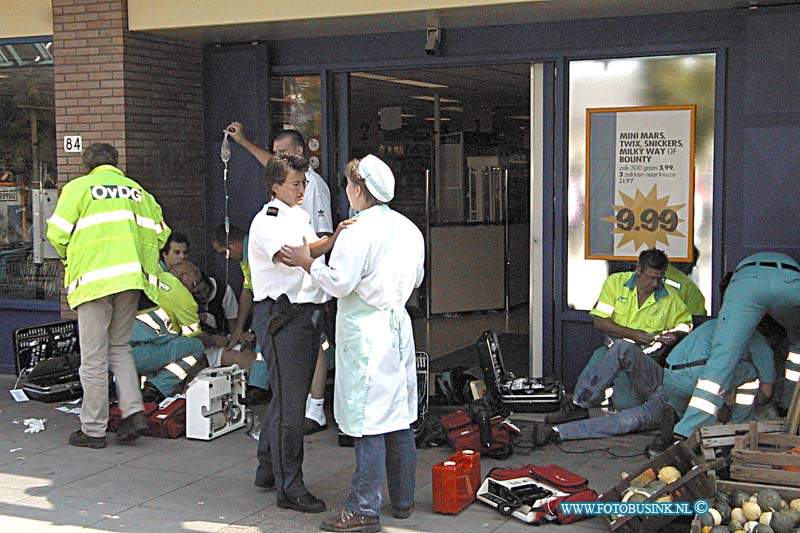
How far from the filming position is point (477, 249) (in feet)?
43.3

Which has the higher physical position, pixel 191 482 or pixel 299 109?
pixel 299 109

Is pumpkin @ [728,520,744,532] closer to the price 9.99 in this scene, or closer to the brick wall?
the price 9.99

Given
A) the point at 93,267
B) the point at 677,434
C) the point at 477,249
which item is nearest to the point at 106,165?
the point at 93,267

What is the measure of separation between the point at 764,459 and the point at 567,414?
7.50 feet

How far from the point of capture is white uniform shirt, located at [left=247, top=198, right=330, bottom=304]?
18.1 feet

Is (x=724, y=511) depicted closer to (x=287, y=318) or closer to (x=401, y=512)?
(x=401, y=512)

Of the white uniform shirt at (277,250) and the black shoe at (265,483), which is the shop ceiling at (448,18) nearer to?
the white uniform shirt at (277,250)

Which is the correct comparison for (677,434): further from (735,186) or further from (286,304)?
(286,304)

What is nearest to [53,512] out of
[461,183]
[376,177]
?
Result: [376,177]

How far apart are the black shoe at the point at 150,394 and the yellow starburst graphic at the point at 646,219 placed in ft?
12.3

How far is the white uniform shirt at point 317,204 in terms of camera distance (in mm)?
7895

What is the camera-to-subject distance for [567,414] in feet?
24.1

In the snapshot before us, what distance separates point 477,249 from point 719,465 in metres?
8.05

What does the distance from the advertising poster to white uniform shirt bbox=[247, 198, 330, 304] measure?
3.06m
